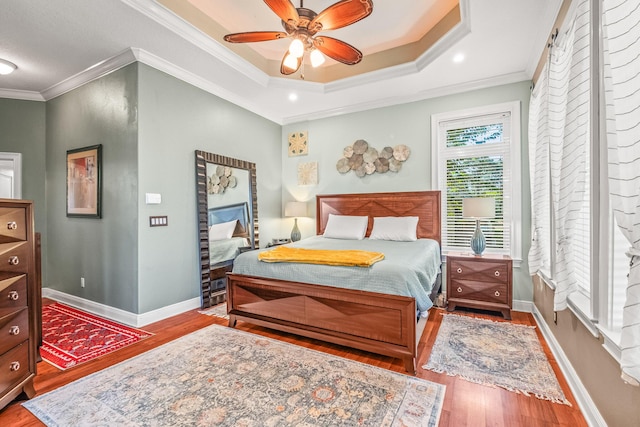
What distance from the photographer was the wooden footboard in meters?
2.11

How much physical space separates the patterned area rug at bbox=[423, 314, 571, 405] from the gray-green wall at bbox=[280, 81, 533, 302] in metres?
1.01


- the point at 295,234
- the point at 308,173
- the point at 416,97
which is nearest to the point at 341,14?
the point at 416,97

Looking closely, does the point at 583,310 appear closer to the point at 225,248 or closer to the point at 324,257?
the point at 324,257

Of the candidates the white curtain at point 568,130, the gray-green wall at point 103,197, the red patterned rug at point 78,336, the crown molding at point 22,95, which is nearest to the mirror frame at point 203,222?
the gray-green wall at point 103,197

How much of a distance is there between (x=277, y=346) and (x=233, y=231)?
6.67 feet

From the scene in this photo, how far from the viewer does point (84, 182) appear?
344 centimetres

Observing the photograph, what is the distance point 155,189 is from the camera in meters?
3.11

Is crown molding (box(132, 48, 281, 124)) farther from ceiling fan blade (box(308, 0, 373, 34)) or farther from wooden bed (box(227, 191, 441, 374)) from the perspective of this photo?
wooden bed (box(227, 191, 441, 374))

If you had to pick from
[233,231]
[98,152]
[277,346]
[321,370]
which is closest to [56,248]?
[98,152]

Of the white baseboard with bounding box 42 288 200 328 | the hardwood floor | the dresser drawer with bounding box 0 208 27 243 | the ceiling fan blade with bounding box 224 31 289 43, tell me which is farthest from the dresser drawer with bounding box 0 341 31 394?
the ceiling fan blade with bounding box 224 31 289 43

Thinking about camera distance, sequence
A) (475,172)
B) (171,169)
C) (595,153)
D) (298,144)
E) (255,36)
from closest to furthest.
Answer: (595,153), (255,36), (171,169), (475,172), (298,144)

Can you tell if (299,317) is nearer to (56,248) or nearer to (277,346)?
(277,346)

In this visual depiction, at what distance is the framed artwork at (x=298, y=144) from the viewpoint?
4961 millimetres

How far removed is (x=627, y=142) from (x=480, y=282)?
7.99 ft
